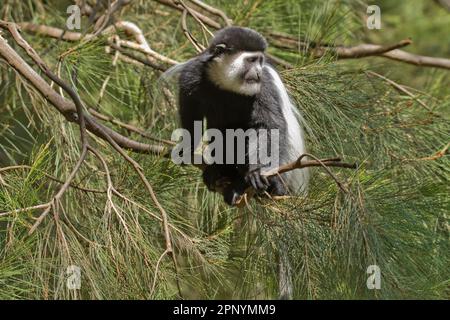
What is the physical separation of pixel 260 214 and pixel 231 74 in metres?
0.73

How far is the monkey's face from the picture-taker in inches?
98.4

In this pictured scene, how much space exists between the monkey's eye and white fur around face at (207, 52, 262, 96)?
0.06ft

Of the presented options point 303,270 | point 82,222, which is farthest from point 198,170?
point 303,270

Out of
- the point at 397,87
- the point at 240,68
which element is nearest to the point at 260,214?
the point at 240,68

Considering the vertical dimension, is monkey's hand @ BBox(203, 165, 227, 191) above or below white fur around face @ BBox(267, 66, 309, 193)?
below

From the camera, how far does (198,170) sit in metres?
2.50

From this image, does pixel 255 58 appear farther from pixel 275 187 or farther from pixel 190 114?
pixel 275 187

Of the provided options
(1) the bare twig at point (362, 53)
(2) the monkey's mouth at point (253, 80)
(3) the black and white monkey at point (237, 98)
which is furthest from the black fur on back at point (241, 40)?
(1) the bare twig at point (362, 53)

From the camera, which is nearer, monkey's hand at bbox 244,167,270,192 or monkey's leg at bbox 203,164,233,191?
monkey's hand at bbox 244,167,270,192

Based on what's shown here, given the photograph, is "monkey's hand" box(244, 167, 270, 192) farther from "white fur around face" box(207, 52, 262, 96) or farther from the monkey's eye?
the monkey's eye

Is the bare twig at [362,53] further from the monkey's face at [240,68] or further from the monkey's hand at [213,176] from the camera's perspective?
the monkey's hand at [213,176]

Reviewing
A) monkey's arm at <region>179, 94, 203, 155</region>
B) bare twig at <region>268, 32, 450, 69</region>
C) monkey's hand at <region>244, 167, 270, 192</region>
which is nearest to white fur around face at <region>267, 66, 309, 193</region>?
monkey's hand at <region>244, 167, 270, 192</region>
